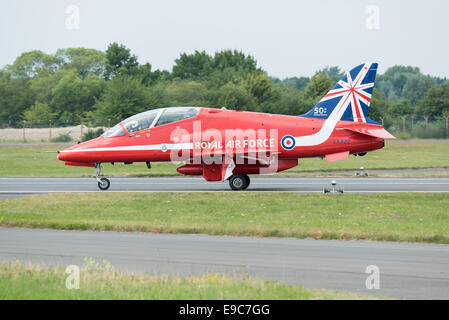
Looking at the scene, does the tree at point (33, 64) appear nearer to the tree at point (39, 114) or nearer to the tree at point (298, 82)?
the tree at point (39, 114)

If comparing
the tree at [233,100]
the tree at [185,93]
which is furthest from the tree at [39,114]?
the tree at [233,100]

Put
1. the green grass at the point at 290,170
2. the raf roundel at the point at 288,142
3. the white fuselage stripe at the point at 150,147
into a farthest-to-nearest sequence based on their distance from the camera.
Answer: the green grass at the point at 290,170
the white fuselage stripe at the point at 150,147
the raf roundel at the point at 288,142

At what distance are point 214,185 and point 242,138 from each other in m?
3.52

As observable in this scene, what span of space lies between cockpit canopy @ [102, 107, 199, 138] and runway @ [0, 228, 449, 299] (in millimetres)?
9539

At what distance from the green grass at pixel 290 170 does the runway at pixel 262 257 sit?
60.5 ft

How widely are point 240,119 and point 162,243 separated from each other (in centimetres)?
1104

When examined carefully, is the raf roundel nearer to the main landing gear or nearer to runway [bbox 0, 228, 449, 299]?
the main landing gear

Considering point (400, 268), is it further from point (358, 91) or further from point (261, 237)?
point (358, 91)

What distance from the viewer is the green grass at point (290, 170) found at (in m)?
34.7
